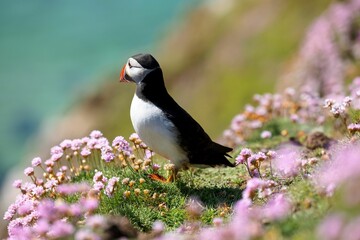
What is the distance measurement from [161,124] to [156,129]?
0.09 metres

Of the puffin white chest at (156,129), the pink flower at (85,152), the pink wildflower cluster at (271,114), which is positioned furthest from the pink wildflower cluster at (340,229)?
the pink wildflower cluster at (271,114)

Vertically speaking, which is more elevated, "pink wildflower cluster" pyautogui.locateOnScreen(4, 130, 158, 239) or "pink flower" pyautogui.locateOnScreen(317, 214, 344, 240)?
"pink wildflower cluster" pyautogui.locateOnScreen(4, 130, 158, 239)

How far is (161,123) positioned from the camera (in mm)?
8164

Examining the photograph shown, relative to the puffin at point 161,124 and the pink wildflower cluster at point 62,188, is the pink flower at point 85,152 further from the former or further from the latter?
the puffin at point 161,124

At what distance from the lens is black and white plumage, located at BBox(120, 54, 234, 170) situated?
8.20 metres

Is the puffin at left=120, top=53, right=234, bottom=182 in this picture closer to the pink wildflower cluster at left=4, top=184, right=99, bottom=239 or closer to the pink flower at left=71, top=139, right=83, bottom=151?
the pink wildflower cluster at left=4, top=184, right=99, bottom=239

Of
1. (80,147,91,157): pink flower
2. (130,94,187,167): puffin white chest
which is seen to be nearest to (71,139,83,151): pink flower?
(80,147,91,157): pink flower

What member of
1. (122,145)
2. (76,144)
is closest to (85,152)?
(76,144)

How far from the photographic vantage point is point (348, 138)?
882 centimetres

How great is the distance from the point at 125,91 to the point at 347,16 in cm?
1929

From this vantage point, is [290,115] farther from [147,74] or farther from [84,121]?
[84,121]

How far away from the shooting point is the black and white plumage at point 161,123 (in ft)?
26.9

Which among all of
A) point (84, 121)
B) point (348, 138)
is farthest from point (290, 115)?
point (84, 121)

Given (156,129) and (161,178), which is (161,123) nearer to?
(156,129)
